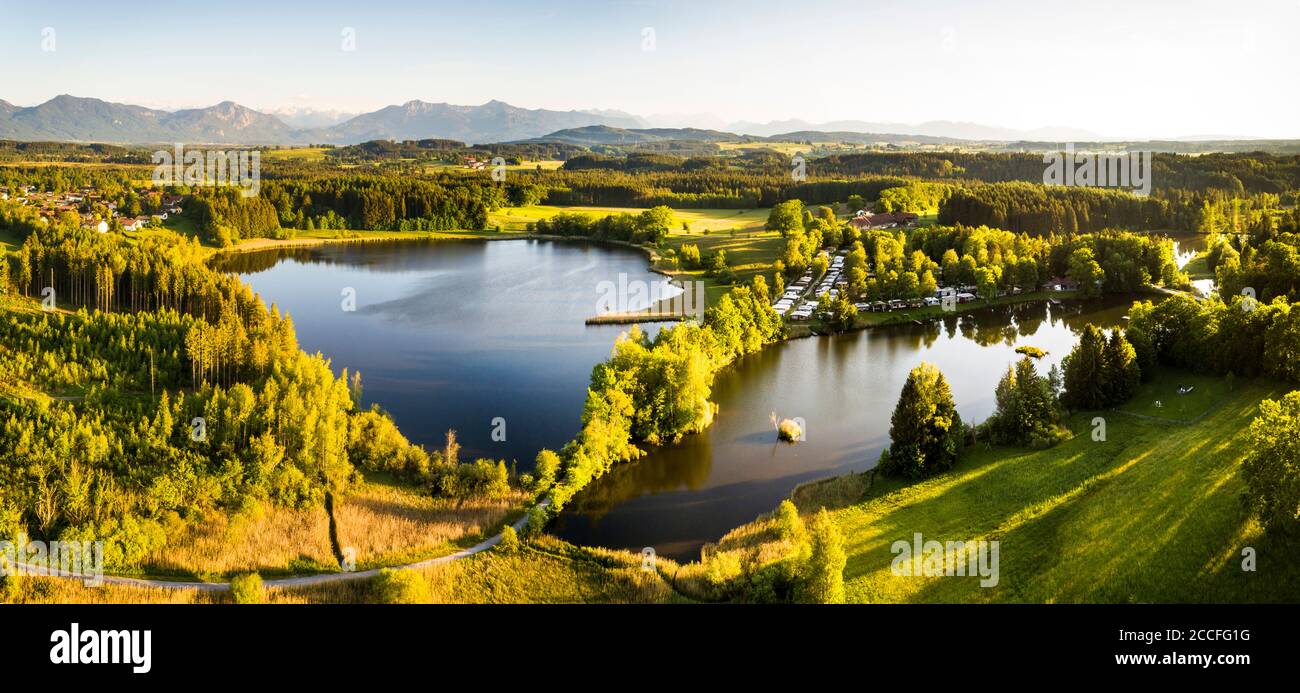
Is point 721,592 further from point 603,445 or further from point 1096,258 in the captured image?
point 1096,258

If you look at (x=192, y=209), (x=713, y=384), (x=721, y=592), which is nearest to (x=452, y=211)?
(x=192, y=209)

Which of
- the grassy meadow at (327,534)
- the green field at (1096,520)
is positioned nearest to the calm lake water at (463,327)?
the grassy meadow at (327,534)

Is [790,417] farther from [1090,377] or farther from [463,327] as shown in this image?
[463,327]

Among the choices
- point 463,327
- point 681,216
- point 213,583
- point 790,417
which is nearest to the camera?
point 213,583

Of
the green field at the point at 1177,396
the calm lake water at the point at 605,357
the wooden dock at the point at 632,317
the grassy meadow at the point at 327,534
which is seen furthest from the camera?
the wooden dock at the point at 632,317

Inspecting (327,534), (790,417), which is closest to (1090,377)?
(790,417)

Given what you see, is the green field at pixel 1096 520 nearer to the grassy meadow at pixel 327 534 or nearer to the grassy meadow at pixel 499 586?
the grassy meadow at pixel 499 586

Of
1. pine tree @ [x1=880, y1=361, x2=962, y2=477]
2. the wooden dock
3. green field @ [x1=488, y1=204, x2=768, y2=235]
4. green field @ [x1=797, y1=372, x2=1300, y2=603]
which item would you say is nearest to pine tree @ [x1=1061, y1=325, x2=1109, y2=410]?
green field @ [x1=797, y1=372, x2=1300, y2=603]
